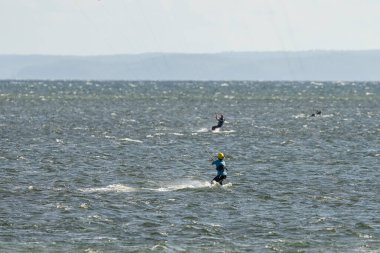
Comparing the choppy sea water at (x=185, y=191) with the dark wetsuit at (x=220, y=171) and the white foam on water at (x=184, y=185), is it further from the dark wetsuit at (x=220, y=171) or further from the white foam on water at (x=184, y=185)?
the dark wetsuit at (x=220, y=171)

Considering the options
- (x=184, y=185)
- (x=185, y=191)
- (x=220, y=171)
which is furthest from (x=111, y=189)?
(x=220, y=171)

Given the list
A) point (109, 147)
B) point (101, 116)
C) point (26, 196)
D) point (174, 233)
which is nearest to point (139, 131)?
point (109, 147)

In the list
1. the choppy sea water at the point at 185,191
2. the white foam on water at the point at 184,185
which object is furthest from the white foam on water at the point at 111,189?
the white foam on water at the point at 184,185

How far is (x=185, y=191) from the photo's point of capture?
4088 cm

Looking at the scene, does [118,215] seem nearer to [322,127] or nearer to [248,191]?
[248,191]

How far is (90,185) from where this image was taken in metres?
41.8

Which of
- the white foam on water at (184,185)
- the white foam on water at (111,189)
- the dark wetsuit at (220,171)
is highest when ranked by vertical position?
the dark wetsuit at (220,171)

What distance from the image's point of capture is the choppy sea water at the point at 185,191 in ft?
100

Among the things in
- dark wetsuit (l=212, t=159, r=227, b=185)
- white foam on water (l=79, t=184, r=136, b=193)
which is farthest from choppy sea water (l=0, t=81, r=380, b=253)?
dark wetsuit (l=212, t=159, r=227, b=185)

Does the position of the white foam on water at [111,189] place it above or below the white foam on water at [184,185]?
below

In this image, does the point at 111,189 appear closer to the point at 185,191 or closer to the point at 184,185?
the point at 185,191

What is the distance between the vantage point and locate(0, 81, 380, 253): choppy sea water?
100 ft

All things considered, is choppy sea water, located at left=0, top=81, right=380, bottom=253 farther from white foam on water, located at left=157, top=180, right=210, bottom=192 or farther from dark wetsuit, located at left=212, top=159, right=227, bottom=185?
dark wetsuit, located at left=212, top=159, right=227, bottom=185

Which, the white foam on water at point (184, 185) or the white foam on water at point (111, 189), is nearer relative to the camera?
the white foam on water at point (111, 189)
